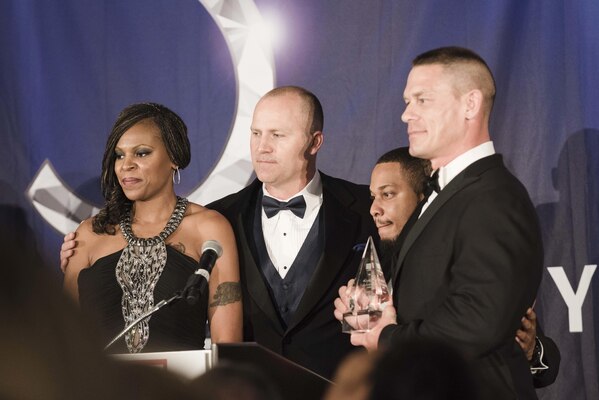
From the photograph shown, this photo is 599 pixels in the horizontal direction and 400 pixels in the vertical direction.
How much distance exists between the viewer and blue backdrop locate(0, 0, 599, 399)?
13.1 ft

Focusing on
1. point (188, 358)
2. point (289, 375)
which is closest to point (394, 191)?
point (188, 358)

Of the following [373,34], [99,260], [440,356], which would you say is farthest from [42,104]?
[440,356]

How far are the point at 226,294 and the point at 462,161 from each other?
3.99 feet

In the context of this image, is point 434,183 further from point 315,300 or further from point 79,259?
point 79,259

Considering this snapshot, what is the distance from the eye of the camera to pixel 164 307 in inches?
133

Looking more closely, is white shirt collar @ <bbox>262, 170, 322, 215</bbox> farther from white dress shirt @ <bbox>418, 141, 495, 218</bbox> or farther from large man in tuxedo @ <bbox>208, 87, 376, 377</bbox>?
white dress shirt @ <bbox>418, 141, 495, 218</bbox>

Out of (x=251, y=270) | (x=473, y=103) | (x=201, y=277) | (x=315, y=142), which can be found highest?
(x=473, y=103)

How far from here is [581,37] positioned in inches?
158

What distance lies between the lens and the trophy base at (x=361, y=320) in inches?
103

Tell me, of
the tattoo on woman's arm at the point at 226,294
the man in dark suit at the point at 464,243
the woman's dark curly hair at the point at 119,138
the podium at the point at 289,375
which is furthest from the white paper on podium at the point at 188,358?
the woman's dark curly hair at the point at 119,138

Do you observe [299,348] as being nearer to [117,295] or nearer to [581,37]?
[117,295]

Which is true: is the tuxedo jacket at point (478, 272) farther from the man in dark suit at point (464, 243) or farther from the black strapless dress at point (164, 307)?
the black strapless dress at point (164, 307)

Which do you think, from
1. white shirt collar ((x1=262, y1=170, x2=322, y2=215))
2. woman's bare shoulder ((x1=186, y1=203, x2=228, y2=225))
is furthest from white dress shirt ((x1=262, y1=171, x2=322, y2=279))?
woman's bare shoulder ((x1=186, y1=203, x2=228, y2=225))

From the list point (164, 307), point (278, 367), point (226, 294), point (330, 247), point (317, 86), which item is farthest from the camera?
point (317, 86)
